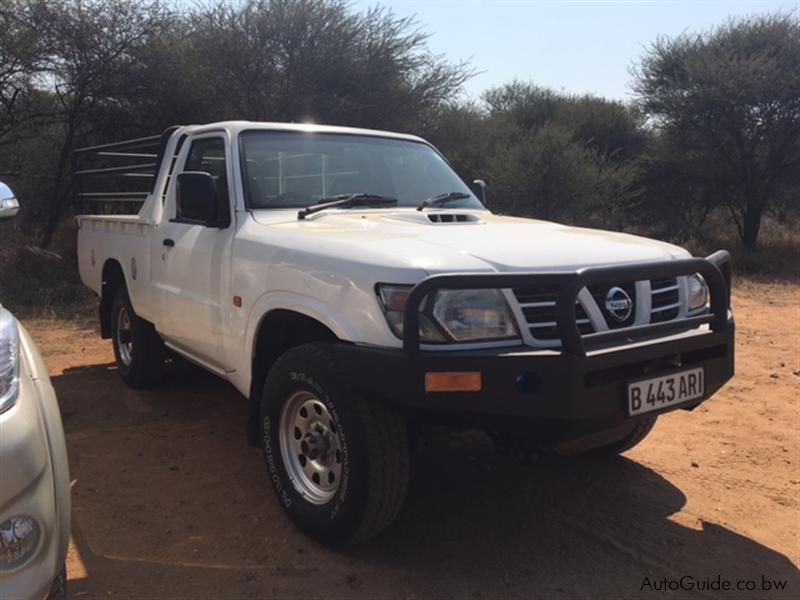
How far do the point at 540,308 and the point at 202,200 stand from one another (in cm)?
191

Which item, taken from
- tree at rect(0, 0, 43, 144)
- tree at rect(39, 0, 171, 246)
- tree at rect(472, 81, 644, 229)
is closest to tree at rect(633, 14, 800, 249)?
tree at rect(472, 81, 644, 229)

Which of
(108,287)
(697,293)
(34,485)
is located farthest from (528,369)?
(108,287)

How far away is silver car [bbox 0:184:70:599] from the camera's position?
198cm

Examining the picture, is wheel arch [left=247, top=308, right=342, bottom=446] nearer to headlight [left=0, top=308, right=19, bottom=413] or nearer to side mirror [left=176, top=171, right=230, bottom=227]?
side mirror [left=176, top=171, right=230, bottom=227]

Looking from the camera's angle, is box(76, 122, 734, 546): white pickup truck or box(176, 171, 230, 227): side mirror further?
box(176, 171, 230, 227): side mirror

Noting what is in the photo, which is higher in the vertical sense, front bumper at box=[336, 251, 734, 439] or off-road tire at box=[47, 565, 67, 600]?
front bumper at box=[336, 251, 734, 439]

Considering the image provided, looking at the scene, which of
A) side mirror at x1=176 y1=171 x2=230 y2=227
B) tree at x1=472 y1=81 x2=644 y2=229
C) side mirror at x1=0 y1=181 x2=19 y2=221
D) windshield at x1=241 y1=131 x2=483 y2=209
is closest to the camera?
side mirror at x1=0 y1=181 x2=19 y2=221

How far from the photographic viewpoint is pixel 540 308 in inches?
108

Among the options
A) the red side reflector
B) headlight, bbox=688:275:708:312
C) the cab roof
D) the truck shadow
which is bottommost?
the truck shadow

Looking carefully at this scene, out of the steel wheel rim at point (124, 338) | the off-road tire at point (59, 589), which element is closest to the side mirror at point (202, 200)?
the off-road tire at point (59, 589)

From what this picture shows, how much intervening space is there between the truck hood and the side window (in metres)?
0.39

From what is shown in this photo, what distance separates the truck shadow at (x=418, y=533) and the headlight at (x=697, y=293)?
41.8 inches

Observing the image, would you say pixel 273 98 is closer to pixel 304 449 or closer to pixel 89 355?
pixel 89 355

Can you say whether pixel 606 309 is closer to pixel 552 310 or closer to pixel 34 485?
pixel 552 310
